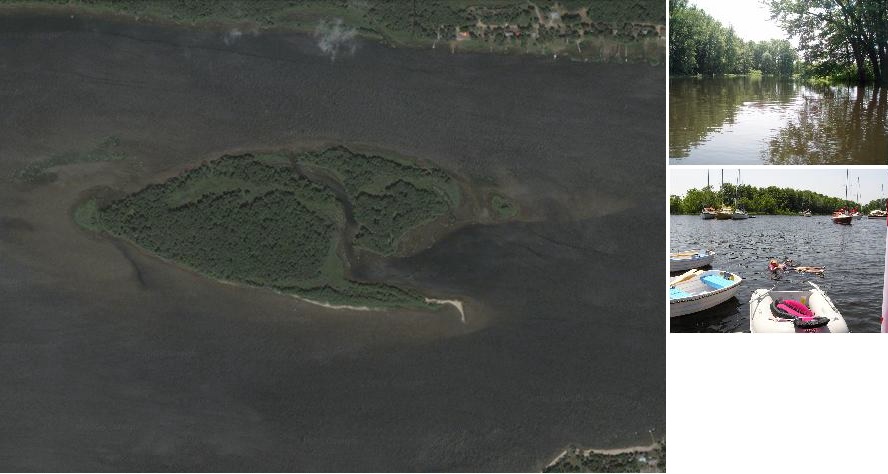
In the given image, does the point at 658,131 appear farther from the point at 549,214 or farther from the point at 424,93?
the point at 424,93

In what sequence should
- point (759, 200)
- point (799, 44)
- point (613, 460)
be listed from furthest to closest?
point (799, 44)
point (759, 200)
point (613, 460)

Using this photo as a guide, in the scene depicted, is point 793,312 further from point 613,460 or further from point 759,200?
point 613,460

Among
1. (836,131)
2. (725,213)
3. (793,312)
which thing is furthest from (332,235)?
(836,131)

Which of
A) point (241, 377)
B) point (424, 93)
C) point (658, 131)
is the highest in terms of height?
point (424, 93)

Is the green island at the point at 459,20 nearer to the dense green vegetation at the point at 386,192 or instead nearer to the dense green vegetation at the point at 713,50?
the dense green vegetation at the point at 713,50

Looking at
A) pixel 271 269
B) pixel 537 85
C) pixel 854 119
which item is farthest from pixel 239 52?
pixel 854 119

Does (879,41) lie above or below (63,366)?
above

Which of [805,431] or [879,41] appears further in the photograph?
[879,41]
